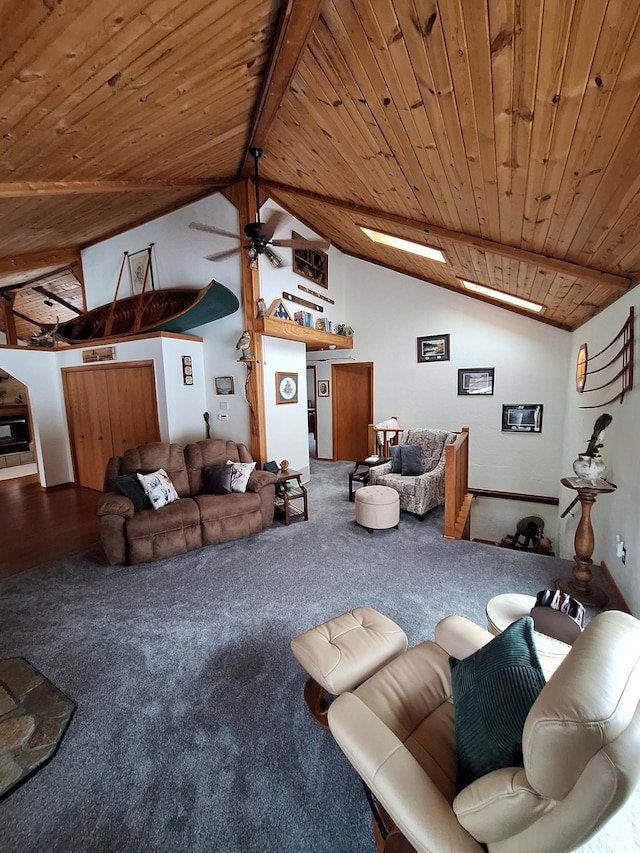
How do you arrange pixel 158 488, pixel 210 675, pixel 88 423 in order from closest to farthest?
1. pixel 210 675
2. pixel 158 488
3. pixel 88 423

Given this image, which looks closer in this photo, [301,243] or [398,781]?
[398,781]

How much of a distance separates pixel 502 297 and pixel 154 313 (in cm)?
517

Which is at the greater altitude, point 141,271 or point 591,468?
point 141,271

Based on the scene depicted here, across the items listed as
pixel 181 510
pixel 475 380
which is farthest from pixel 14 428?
pixel 475 380

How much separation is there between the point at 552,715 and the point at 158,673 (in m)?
2.20

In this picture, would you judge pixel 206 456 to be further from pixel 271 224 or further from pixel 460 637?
pixel 460 637

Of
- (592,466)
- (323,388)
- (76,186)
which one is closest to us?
(592,466)

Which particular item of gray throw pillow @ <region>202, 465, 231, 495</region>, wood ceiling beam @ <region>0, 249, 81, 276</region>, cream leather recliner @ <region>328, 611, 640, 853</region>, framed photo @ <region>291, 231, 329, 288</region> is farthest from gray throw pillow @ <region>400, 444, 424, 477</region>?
wood ceiling beam @ <region>0, 249, 81, 276</region>

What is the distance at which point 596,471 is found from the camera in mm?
2623

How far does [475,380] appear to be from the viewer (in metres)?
5.99

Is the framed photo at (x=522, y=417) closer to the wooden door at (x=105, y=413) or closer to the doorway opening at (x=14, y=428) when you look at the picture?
the wooden door at (x=105, y=413)

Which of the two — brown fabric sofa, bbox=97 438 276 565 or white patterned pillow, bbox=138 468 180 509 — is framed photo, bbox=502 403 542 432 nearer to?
brown fabric sofa, bbox=97 438 276 565

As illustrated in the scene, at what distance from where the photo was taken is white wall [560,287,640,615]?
242 centimetres

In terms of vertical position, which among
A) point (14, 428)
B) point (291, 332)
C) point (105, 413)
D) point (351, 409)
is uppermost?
point (291, 332)
